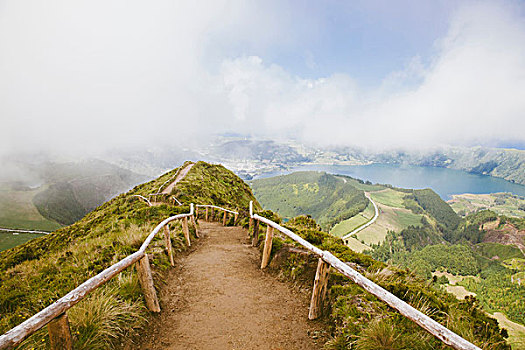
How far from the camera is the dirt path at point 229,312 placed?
399cm

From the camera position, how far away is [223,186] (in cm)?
3862

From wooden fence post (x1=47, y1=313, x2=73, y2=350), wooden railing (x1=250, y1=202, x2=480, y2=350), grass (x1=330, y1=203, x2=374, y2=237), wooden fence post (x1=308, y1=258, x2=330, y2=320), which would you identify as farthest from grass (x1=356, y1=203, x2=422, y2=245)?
wooden fence post (x1=47, y1=313, x2=73, y2=350)

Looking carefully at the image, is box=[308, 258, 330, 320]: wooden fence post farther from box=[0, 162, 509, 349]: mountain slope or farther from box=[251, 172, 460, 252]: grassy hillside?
box=[251, 172, 460, 252]: grassy hillside

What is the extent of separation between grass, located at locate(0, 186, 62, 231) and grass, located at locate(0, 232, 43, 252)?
15.0 meters

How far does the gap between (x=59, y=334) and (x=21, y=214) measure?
223023 mm

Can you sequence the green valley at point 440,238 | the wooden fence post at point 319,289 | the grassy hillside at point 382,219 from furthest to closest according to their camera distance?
1. the grassy hillside at point 382,219
2. the green valley at point 440,238
3. the wooden fence post at point 319,289

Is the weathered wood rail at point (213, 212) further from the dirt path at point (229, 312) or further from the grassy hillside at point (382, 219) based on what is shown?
the grassy hillside at point (382, 219)

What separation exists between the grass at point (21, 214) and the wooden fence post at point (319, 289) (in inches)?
6953

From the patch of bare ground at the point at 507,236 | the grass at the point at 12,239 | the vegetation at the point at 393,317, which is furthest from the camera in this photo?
the patch of bare ground at the point at 507,236

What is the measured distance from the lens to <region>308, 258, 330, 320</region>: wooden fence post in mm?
4301

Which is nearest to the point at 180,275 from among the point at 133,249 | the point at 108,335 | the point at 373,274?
the point at 133,249

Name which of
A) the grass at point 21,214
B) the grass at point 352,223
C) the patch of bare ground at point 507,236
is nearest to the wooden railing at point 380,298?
the grass at point 352,223

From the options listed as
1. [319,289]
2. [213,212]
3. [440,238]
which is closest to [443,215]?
[440,238]

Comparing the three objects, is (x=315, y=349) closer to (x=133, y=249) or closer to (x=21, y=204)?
(x=133, y=249)
